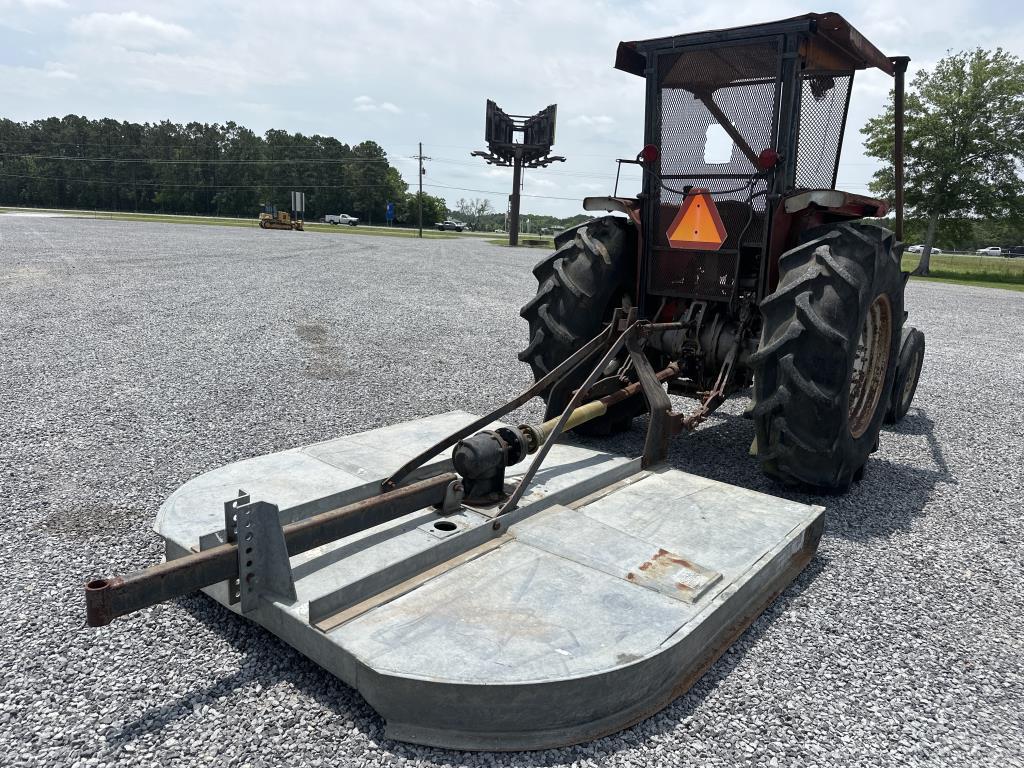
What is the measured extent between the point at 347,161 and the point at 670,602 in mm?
88069

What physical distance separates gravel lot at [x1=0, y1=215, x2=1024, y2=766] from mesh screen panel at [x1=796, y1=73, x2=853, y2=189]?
6.11 feet

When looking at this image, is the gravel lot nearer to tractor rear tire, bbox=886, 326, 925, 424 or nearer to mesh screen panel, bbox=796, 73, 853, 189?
tractor rear tire, bbox=886, 326, 925, 424

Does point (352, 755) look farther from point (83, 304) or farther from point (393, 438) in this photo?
point (83, 304)

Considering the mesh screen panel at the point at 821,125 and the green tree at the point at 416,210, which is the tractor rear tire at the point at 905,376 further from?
the green tree at the point at 416,210

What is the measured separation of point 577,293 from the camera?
14.4 ft

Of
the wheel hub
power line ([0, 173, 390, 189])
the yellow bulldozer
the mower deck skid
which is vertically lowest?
the mower deck skid

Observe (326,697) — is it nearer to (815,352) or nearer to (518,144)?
(815,352)

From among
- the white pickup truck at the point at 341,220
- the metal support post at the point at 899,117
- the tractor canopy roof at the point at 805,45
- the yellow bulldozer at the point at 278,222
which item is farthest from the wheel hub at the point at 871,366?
the white pickup truck at the point at 341,220

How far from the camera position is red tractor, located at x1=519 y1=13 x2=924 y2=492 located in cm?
359

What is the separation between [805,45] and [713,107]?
0.61 metres

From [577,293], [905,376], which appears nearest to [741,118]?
[577,293]

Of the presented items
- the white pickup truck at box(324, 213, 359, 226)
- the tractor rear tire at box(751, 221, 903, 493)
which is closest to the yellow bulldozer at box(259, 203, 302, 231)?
the white pickup truck at box(324, 213, 359, 226)

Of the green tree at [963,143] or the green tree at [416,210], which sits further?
the green tree at [416,210]

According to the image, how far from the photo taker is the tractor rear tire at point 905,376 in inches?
220
